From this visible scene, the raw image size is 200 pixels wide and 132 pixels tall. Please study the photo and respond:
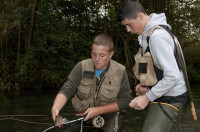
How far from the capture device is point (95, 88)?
374cm

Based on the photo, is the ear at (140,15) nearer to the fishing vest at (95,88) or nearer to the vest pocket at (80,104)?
the fishing vest at (95,88)

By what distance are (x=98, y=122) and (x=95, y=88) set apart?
0.42 m

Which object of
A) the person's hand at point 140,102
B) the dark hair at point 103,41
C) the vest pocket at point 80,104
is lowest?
the vest pocket at point 80,104

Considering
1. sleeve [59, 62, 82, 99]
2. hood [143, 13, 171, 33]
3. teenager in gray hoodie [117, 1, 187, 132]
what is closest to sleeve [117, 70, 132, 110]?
sleeve [59, 62, 82, 99]

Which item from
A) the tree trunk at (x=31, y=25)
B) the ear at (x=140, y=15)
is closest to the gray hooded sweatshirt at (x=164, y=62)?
the ear at (x=140, y=15)

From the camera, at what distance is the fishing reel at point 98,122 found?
357 cm

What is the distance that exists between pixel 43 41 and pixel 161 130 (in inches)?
447

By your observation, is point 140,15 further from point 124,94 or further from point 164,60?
point 124,94

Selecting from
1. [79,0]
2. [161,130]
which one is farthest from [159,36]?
[79,0]

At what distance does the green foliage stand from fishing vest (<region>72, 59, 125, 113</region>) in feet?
28.6

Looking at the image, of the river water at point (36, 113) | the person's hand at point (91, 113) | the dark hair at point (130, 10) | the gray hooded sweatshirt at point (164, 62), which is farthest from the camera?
the river water at point (36, 113)

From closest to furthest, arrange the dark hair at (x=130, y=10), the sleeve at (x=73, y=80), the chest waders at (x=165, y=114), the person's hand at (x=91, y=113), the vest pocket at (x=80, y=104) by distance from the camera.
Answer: the chest waders at (x=165, y=114)
the dark hair at (x=130, y=10)
the person's hand at (x=91, y=113)
the sleeve at (x=73, y=80)
the vest pocket at (x=80, y=104)

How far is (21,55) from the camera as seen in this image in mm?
12883

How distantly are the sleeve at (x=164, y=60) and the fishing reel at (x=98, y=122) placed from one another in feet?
3.88
